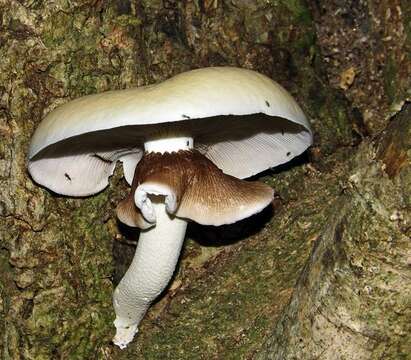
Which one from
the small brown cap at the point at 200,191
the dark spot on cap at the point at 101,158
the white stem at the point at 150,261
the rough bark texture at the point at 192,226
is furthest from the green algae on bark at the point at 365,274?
the dark spot on cap at the point at 101,158

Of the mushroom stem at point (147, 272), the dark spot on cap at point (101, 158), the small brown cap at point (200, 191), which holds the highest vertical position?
the small brown cap at point (200, 191)

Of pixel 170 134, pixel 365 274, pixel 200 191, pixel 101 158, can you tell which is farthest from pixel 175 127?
pixel 365 274

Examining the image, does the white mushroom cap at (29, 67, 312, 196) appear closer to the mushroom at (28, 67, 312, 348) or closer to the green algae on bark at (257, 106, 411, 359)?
the mushroom at (28, 67, 312, 348)

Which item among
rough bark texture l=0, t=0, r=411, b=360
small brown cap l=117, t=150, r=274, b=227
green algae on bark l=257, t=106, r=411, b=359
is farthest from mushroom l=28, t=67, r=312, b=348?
green algae on bark l=257, t=106, r=411, b=359

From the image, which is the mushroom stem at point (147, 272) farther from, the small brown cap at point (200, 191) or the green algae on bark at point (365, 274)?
the green algae on bark at point (365, 274)

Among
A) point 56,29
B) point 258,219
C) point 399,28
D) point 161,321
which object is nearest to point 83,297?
point 161,321

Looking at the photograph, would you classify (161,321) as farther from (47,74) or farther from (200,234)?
(47,74)

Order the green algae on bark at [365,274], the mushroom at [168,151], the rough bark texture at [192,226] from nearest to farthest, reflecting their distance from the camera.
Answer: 1. the green algae on bark at [365,274]
2. the mushroom at [168,151]
3. the rough bark texture at [192,226]
